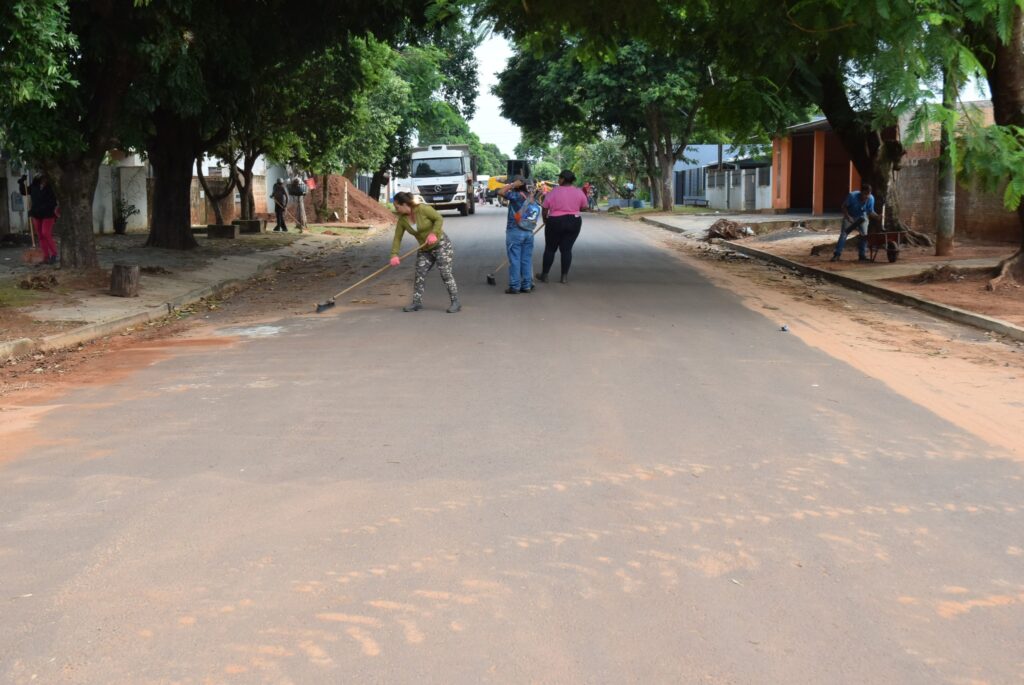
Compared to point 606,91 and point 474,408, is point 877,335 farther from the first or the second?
point 606,91

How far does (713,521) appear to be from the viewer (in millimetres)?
5371

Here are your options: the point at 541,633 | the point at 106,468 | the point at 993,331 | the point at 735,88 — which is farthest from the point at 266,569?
the point at 735,88

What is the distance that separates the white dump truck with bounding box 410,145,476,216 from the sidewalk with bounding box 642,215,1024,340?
2091 cm

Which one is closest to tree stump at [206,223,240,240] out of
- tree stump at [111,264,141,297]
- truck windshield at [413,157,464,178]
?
tree stump at [111,264,141,297]

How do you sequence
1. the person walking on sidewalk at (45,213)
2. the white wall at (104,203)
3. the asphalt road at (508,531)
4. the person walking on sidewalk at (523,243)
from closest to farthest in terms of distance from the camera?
the asphalt road at (508,531)
the person walking on sidewalk at (523,243)
the person walking on sidewalk at (45,213)
the white wall at (104,203)

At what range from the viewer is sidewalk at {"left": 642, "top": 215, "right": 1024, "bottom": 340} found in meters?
13.2

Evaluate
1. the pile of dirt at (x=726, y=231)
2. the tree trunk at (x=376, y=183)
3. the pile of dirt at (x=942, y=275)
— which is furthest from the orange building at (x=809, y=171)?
the pile of dirt at (x=942, y=275)

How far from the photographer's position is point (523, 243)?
48.7 feet

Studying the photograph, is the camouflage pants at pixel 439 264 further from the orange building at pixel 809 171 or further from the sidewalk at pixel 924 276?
the orange building at pixel 809 171

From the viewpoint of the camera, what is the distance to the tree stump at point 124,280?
15141mm

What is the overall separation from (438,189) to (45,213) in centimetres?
2873

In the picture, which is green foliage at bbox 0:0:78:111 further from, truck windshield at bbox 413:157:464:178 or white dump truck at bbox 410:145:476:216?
truck windshield at bbox 413:157:464:178

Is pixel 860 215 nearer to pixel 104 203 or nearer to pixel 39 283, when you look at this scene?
pixel 39 283

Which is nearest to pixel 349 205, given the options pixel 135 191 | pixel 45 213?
pixel 135 191
